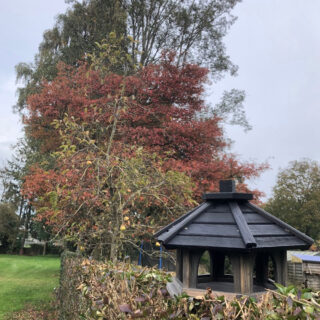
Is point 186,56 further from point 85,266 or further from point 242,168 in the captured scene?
point 85,266

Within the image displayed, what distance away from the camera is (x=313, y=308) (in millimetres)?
1284

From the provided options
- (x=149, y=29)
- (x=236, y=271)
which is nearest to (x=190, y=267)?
(x=236, y=271)

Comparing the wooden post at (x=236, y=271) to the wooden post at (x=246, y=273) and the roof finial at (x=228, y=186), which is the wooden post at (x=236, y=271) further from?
the roof finial at (x=228, y=186)

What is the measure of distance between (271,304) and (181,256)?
56.2 inches

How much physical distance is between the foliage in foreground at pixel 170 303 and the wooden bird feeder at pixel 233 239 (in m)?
0.32

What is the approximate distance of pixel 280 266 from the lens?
110 inches

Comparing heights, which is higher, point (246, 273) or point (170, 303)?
point (246, 273)

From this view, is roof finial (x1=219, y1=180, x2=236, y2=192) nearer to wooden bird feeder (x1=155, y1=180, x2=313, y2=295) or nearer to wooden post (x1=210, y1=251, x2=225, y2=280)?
wooden bird feeder (x1=155, y1=180, x2=313, y2=295)

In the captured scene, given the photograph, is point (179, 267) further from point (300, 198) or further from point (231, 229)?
point (300, 198)

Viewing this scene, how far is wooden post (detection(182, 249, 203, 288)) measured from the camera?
8.54 ft

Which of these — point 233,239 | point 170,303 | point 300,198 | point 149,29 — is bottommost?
point 170,303

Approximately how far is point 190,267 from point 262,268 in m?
0.90

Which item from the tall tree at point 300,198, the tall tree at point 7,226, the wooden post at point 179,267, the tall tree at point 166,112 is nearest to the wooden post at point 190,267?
the wooden post at point 179,267

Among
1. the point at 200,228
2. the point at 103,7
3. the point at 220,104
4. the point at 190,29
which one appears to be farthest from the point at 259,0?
the point at 200,228
